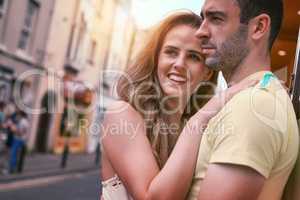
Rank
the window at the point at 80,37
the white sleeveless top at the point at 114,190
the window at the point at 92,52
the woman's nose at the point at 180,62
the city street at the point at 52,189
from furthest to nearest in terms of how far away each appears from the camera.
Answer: the window at the point at 92,52
the window at the point at 80,37
the city street at the point at 52,189
the woman's nose at the point at 180,62
the white sleeveless top at the point at 114,190

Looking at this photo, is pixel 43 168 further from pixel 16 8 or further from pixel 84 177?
pixel 16 8

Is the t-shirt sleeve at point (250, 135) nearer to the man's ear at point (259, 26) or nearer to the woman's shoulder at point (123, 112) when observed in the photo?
the man's ear at point (259, 26)

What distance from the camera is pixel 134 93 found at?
199cm

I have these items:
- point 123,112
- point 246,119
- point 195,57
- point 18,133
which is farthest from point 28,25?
point 246,119

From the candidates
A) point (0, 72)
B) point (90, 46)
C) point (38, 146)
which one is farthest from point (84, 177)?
point (90, 46)

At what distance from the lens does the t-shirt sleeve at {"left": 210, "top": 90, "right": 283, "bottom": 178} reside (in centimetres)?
124

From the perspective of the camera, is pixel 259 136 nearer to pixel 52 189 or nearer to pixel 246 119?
pixel 246 119

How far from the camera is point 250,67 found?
1515 mm

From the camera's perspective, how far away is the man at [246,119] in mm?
1248

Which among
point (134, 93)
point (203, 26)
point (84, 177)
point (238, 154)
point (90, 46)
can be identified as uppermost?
point (90, 46)

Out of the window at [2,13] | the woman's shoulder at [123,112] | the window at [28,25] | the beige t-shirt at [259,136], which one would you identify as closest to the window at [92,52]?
the window at [28,25]

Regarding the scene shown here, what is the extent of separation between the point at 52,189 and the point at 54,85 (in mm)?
9188

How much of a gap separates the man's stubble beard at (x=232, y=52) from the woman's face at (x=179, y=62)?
515mm

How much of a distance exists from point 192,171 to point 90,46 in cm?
2407
